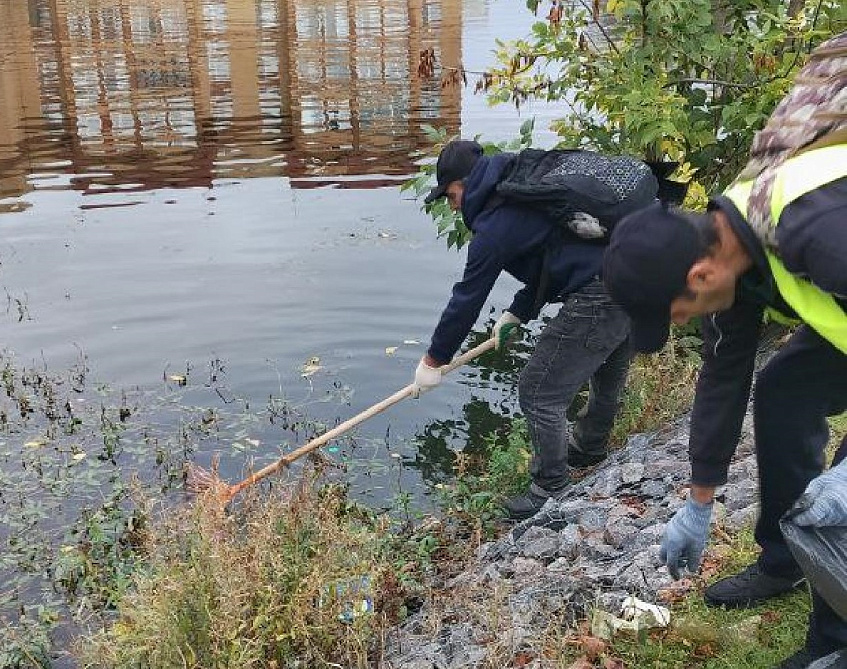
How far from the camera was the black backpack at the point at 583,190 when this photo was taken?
158 inches

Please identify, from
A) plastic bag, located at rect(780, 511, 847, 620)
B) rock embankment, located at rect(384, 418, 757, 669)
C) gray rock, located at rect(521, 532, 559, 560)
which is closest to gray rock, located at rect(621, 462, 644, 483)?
rock embankment, located at rect(384, 418, 757, 669)

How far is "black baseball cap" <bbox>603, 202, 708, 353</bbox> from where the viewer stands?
2.05 meters

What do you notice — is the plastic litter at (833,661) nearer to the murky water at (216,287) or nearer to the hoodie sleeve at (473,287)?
the hoodie sleeve at (473,287)

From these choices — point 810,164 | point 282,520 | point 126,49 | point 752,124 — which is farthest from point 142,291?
point 126,49

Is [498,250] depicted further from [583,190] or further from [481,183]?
[583,190]

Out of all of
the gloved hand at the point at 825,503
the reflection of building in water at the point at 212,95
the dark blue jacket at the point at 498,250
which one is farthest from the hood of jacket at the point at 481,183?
the reflection of building in water at the point at 212,95

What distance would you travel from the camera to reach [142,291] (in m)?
8.18

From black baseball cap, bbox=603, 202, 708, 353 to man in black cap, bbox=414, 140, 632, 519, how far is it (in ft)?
6.34

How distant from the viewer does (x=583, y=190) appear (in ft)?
13.2

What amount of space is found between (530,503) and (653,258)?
283 cm

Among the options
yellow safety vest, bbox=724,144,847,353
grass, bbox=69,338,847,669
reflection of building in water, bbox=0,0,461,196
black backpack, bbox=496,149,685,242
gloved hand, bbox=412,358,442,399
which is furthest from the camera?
reflection of building in water, bbox=0,0,461,196

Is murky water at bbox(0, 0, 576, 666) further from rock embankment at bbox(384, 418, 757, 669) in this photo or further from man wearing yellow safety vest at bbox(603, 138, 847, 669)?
man wearing yellow safety vest at bbox(603, 138, 847, 669)

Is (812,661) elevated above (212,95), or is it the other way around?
(212,95)

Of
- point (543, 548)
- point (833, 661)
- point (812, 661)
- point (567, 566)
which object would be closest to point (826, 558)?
point (833, 661)
